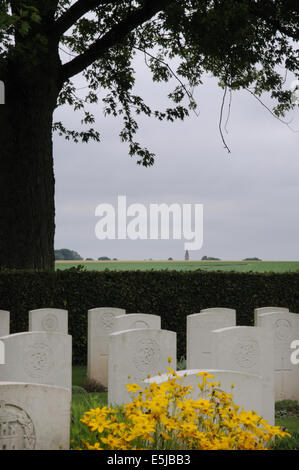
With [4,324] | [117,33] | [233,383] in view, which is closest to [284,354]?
[4,324]

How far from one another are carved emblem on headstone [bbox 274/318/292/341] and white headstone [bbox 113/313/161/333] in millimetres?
1920

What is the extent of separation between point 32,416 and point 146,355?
128 inches

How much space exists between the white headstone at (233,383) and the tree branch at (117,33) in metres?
11.1

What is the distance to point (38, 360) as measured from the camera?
22.8ft

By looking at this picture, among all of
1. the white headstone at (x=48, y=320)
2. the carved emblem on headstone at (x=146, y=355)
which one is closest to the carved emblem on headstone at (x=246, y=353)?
the carved emblem on headstone at (x=146, y=355)

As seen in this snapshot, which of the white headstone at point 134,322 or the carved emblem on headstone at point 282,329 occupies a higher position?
the white headstone at point 134,322

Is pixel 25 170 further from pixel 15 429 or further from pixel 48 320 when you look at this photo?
pixel 15 429

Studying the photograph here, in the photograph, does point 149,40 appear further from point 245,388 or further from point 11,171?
point 245,388

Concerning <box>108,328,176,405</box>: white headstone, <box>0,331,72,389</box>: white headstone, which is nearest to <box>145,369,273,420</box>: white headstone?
<box>108,328,176,405</box>: white headstone

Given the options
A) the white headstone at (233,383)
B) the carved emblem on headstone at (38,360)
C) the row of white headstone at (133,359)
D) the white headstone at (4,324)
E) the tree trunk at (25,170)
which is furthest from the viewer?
the tree trunk at (25,170)

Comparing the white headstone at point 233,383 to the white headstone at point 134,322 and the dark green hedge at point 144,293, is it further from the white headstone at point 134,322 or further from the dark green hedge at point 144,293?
the dark green hedge at point 144,293

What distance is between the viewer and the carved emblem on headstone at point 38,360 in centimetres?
686
